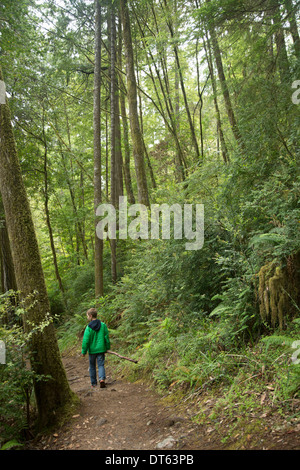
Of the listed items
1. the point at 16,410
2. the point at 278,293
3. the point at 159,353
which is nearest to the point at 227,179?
the point at 278,293

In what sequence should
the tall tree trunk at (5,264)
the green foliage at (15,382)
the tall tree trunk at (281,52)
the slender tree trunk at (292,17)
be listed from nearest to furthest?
the green foliage at (15,382), the slender tree trunk at (292,17), the tall tree trunk at (281,52), the tall tree trunk at (5,264)

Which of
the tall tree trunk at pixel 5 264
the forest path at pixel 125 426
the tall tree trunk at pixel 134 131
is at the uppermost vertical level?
the tall tree trunk at pixel 134 131

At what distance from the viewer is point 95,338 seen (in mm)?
6258

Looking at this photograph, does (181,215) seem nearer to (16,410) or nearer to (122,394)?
(122,394)

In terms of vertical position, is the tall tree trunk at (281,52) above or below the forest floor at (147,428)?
above

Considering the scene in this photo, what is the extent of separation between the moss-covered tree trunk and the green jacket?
1.27 metres

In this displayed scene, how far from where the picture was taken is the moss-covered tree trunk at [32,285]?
4.71m

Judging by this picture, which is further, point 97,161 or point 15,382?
point 97,161

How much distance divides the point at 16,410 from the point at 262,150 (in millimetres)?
6802

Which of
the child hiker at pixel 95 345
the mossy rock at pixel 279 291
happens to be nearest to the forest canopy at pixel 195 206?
the mossy rock at pixel 279 291

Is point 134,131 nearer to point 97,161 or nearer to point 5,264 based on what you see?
point 97,161

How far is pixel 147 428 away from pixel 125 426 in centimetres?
42

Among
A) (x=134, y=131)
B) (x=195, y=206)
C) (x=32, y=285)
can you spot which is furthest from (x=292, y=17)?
(x=32, y=285)

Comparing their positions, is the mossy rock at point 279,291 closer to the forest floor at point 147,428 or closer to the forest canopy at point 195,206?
the forest canopy at point 195,206
